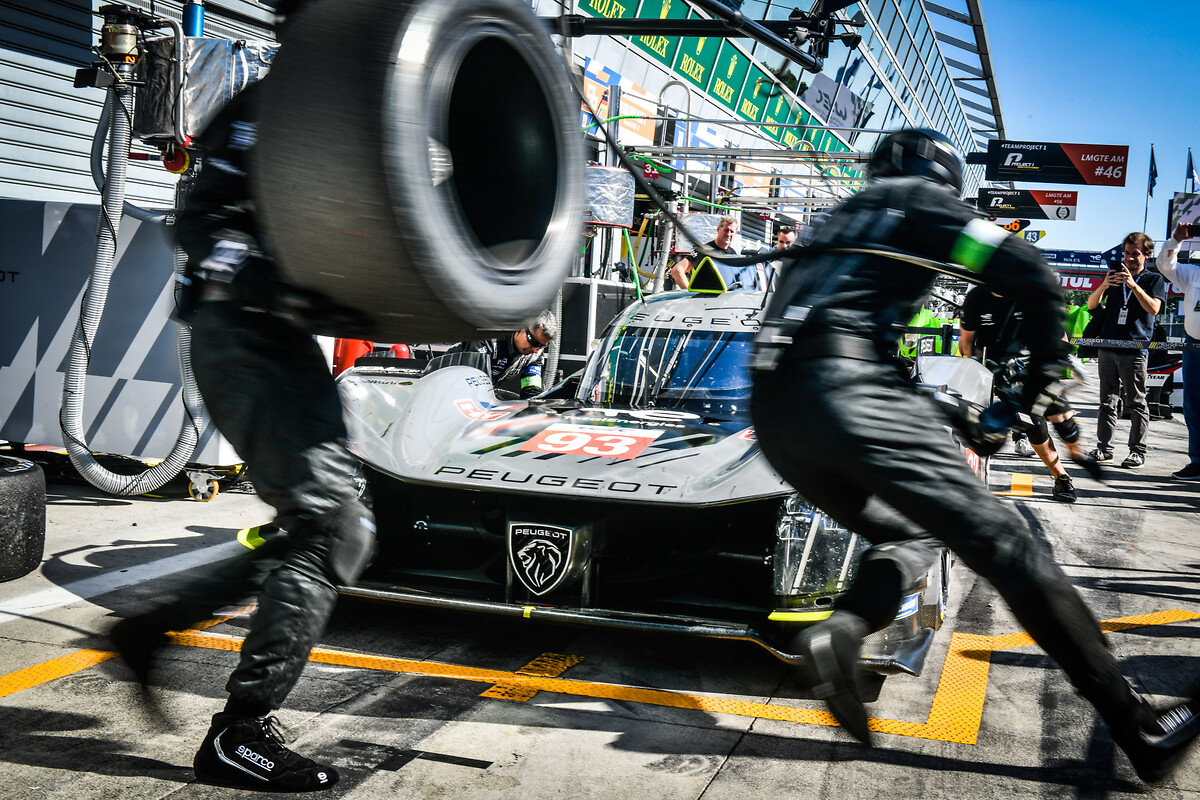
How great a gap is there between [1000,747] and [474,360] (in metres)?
3.35

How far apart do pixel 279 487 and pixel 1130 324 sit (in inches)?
372

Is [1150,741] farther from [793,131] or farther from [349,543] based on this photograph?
[793,131]

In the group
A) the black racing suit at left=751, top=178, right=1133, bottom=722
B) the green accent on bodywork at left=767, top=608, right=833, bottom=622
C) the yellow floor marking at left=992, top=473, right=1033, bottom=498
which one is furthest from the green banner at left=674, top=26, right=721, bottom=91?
the black racing suit at left=751, top=178, right=1133, bottom=722

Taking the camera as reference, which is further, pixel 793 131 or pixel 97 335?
pixel 793 131

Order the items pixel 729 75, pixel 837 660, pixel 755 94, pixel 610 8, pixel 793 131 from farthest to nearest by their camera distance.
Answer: pixel 793 131, pixel 755 94, pixel 729 75, pixel 610 8, pixel 837 660

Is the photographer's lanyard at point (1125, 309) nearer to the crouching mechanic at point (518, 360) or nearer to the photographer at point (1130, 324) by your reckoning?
the photographer at point (1130, 324)

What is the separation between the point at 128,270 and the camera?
6676 millimetres

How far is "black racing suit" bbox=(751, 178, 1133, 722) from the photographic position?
7.47 ft

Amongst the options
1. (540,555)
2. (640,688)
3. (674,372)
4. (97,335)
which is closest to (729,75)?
(97,335)

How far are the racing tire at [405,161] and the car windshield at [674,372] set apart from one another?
2852mm

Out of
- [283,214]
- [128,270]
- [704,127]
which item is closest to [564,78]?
[283,214]

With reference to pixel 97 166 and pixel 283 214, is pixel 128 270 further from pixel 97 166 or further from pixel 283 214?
pixel 283 214

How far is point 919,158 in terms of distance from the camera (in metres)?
2.56

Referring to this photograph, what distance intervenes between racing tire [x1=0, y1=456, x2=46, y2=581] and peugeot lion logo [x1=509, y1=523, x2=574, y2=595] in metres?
2.31
